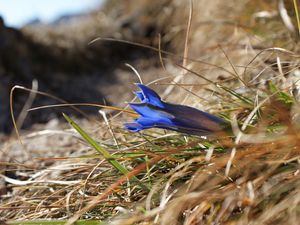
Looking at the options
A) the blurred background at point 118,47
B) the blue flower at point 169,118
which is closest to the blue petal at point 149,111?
the blue flower at point 169,118

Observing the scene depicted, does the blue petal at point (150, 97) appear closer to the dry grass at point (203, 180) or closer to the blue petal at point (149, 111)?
the blue petal at point (149, 111)

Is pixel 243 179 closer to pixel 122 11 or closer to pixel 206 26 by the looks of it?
pixel 206 26

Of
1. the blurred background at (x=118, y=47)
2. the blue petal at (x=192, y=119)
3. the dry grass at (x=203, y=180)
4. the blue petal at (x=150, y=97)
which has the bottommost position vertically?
the blurred background at (x=118, y=47)

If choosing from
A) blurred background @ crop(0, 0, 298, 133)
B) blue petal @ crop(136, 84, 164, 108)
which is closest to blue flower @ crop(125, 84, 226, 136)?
blue petal @ crop(136, 84, 164, 108)

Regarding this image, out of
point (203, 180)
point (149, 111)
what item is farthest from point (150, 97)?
point (203, 180)

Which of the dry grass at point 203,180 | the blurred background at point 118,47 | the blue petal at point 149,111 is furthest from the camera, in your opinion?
the blurred background at point 118,47

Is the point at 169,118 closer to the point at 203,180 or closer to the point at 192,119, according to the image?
the point at 192,119
